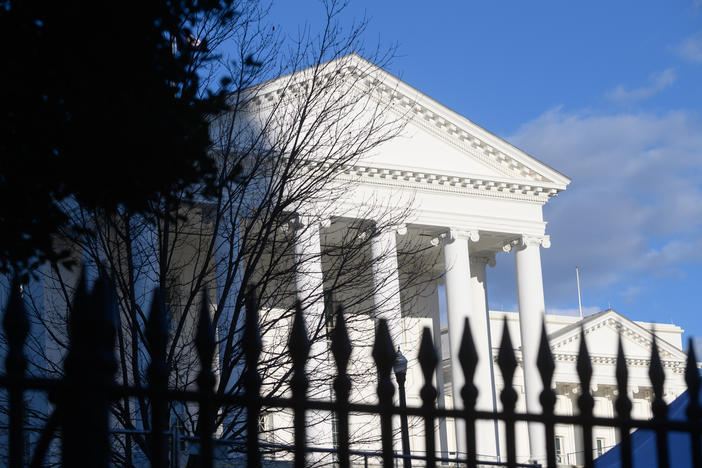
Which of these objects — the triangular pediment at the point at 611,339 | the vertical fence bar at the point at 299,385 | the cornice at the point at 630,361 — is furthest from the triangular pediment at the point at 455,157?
the vertical fence bar at the point at 299,385

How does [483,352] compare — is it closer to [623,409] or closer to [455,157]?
[455,157]

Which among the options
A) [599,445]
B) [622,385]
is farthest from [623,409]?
[599,445]

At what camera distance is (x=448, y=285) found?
36.3 m

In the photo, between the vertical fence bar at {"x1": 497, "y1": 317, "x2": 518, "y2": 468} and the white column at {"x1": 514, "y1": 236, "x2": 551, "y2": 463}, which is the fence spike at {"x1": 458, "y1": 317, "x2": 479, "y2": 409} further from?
the white column at {"x1": 514, "y1": 236, "x2": 551, "y2": 463}

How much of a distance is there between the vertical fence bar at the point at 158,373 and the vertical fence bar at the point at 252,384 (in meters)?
0.28

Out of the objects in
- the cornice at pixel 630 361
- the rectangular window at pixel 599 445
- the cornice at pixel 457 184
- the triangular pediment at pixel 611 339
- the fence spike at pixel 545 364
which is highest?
the cornice at pixel 457 184

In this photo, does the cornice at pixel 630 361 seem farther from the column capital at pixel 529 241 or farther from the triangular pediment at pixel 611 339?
the column capital at pixel 529 241

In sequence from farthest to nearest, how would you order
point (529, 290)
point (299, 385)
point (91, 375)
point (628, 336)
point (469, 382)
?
point (628, 336) → point (529, 290) → point (469, 382) → point (299, 385) → point (91, 375)

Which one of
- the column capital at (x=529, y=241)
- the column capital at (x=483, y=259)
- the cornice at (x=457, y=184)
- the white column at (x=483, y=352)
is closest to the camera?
the white column at (x=483, y=352)

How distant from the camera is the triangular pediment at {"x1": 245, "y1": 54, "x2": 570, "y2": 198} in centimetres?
3662

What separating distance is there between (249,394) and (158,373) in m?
0.32

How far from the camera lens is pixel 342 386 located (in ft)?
10.9

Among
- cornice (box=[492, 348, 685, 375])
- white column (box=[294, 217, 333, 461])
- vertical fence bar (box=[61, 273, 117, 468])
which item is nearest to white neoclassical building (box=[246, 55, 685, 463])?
cornice (box=[492, 348, 685, 375])

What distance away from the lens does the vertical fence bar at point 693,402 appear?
356cm
